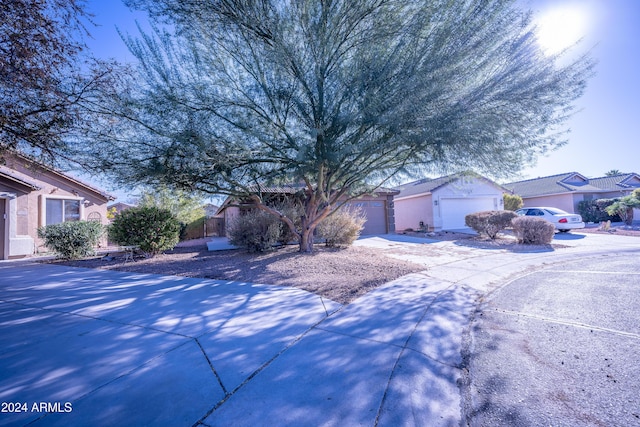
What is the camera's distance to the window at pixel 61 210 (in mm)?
13365

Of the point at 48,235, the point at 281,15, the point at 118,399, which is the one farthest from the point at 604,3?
the point at 48,235

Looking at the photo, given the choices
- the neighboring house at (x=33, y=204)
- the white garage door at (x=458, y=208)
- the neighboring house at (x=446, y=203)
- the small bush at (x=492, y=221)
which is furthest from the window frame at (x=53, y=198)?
the white garage door at (x=458, y=208)

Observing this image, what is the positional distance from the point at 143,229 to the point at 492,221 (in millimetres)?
14983

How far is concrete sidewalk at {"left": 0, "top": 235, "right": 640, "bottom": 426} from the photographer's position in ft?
7.23

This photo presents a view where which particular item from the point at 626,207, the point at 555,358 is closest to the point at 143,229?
the point at 555,358

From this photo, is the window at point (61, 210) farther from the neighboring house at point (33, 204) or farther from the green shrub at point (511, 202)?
the green shrub at point (511, 202)

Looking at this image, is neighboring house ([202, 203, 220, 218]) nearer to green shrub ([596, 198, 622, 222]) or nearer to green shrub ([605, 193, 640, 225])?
green shrub ([605, 193, 640, 225])

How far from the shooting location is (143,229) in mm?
9688

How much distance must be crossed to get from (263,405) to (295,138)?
5.98m

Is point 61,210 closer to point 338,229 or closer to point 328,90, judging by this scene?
point 338,229

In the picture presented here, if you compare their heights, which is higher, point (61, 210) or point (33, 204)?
point (33, 204)

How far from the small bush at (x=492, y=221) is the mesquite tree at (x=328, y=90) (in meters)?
7.88

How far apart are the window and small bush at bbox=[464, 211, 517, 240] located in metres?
20.2

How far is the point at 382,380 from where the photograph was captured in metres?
2.62
